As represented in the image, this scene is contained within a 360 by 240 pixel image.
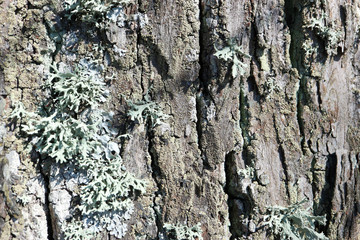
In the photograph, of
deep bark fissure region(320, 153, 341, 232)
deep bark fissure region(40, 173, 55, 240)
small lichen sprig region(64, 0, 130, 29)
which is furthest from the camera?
deep bark fissure region(320, 153, 341, 232)

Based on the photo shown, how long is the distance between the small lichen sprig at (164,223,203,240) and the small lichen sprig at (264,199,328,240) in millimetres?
400

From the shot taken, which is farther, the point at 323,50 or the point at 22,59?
the point at 323,50

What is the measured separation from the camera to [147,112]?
1.92m

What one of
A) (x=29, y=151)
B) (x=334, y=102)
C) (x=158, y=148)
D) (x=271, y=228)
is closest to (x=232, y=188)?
(x=271, y=228)

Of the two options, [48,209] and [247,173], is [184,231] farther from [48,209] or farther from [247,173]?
[48,209]

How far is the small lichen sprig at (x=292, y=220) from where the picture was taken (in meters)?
1.96

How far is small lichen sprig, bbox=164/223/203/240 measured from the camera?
1922 mm

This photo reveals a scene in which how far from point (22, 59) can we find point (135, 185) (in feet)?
3.10

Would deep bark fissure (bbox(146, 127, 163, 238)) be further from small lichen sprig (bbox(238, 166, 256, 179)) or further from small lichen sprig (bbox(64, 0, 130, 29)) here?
small lichen sprig (bbox(64, 0, 130, 29))

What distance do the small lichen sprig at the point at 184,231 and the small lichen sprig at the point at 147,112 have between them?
0.59m

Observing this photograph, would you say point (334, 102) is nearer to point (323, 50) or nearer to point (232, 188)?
point (323, 50)

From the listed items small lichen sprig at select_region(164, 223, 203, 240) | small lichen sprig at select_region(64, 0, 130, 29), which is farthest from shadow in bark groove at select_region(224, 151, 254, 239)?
small lichen sprig at select_region(64, 0, 130, 29)

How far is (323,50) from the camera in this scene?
2.00m

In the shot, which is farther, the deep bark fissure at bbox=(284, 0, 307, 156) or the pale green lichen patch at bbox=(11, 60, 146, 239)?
the deep bark fissure at bbox=(284, 0, 307, 156)
